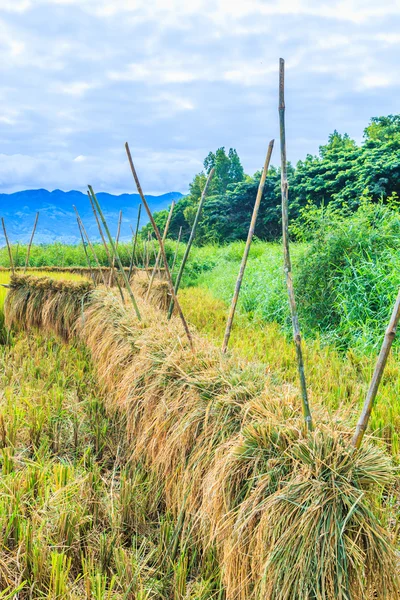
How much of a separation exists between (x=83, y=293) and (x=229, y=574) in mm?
3742

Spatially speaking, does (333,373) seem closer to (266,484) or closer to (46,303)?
(266,484)

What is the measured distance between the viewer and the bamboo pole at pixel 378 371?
1.15 meters

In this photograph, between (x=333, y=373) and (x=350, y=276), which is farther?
(x=350, y=276)

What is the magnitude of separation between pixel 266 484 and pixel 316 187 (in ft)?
44.1

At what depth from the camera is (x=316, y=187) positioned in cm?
1350

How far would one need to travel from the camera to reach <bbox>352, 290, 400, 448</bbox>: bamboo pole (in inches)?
45.1

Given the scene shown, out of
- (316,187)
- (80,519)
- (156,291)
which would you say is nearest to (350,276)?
(156,291)

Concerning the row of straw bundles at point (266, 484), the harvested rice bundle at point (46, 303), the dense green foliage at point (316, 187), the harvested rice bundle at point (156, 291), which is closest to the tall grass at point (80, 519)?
the row of straw bundles at point (266, 484)

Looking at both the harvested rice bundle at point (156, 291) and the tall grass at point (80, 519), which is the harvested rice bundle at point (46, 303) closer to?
the harvested rice bundle at point (156, 291)

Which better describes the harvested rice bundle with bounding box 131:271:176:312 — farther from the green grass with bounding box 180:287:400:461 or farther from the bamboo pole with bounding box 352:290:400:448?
the bamboo pole with bounding box 352:290:400:448

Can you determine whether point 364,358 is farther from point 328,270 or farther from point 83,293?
point 83,293

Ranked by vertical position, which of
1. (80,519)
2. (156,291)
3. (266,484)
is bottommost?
(80,519)

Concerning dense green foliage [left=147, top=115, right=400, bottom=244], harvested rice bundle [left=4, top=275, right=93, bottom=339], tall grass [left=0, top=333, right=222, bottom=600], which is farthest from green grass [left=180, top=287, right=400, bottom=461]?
dense green foliage [left=147, top=115, right=400, bottom=244]

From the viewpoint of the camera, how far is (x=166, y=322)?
2945mm
